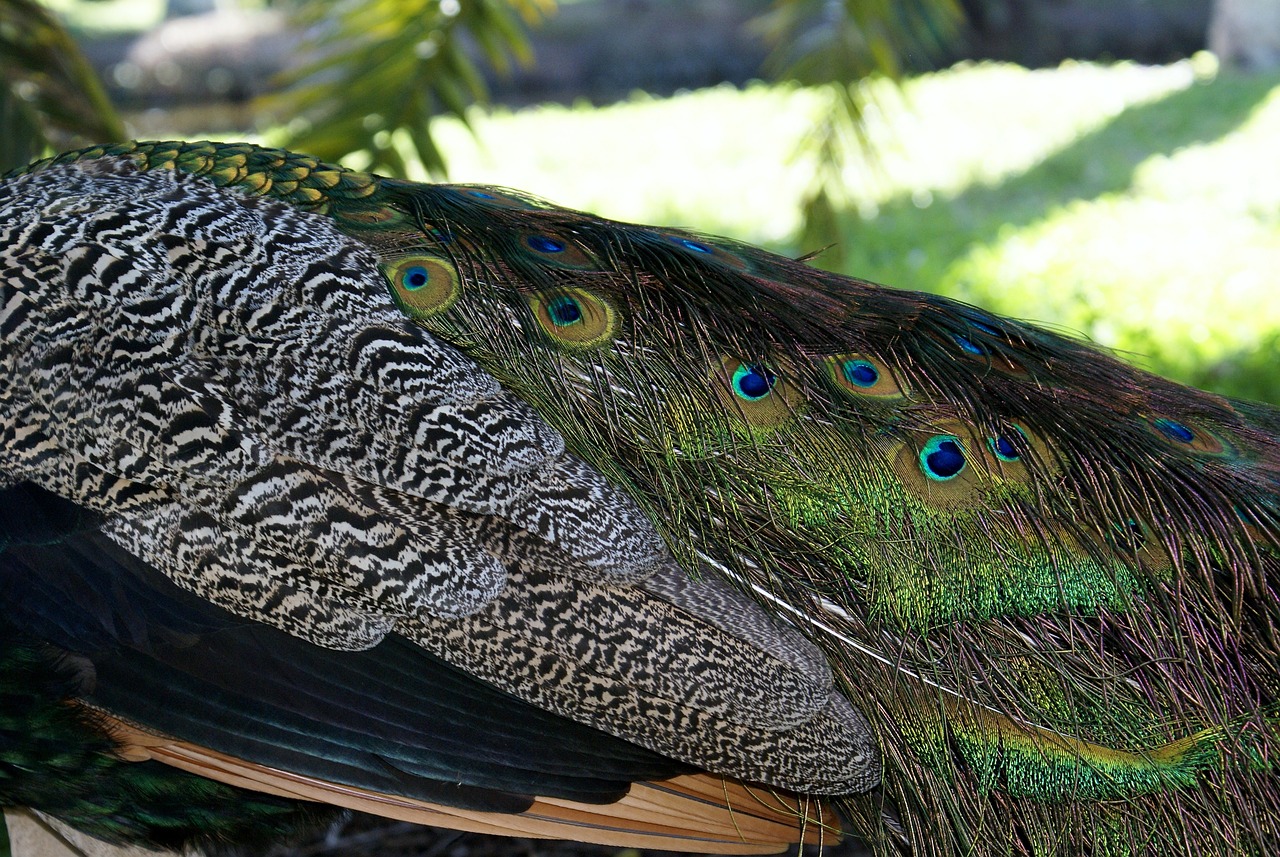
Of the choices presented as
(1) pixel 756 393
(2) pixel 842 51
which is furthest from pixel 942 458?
(2) pixel 842 51

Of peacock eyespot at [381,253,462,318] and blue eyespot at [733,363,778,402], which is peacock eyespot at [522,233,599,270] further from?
blue eyespot at [733,363,778,402]

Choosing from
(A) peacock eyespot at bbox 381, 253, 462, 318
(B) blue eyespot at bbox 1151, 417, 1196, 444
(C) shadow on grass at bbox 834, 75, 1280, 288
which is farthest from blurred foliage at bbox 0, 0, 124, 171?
(B) blue eyespot at bbox 1151, 417, 1196, 444

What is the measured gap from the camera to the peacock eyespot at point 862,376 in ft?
5.92

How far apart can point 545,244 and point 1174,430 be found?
40.5 inches

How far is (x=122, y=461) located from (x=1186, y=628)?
1.52 metres

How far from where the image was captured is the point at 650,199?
22.6ft

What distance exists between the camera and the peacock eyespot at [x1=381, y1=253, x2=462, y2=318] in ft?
6.02

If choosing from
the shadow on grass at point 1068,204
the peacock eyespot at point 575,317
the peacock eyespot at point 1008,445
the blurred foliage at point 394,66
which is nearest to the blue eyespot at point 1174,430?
the peacock eyespot at point 1008,445

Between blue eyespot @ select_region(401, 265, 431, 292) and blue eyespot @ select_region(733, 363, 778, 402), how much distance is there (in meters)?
0.51

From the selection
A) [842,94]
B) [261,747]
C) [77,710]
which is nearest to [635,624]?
[261,747]

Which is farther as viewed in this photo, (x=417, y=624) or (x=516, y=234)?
(x=516, y=234)

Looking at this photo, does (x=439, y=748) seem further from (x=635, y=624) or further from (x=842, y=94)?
(x=842, y=94)

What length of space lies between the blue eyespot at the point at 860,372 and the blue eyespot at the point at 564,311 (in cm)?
42

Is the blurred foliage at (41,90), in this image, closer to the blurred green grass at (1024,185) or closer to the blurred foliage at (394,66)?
the blurred foliage at (394,66)
